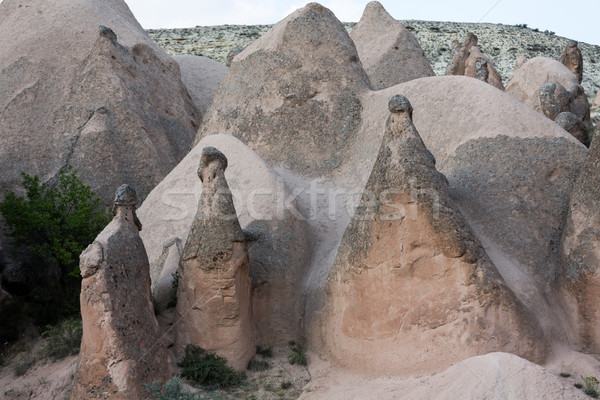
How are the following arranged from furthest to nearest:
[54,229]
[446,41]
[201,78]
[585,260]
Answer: [446,41] < [201,78] < [54,229] < [585,260]

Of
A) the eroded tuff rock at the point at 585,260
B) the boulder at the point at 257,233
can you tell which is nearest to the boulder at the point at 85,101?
the boulder at the point at 257,233

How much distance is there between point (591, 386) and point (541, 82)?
13.3 meters

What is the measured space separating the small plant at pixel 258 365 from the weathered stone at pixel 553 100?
30.8ft

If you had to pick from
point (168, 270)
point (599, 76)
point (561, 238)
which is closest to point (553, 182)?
point (561, 238)

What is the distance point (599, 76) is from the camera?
121 ft

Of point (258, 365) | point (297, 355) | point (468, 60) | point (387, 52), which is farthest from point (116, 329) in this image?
point (468, 60)

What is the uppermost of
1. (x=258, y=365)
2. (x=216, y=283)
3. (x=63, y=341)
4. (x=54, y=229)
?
(x=216, y=283)

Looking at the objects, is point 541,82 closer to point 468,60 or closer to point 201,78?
point 468,60

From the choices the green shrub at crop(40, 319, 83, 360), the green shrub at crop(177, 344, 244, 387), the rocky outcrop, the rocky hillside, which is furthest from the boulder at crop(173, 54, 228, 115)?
the rocky hillside

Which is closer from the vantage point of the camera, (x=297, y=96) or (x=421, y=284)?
(x=421, y=284)

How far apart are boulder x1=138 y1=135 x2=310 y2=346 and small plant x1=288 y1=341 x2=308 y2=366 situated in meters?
0.10

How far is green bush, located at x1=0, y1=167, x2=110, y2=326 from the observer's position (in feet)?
39.7

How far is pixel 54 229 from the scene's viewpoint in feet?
40.7

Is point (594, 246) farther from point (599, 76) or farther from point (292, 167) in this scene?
point (599, 76)
